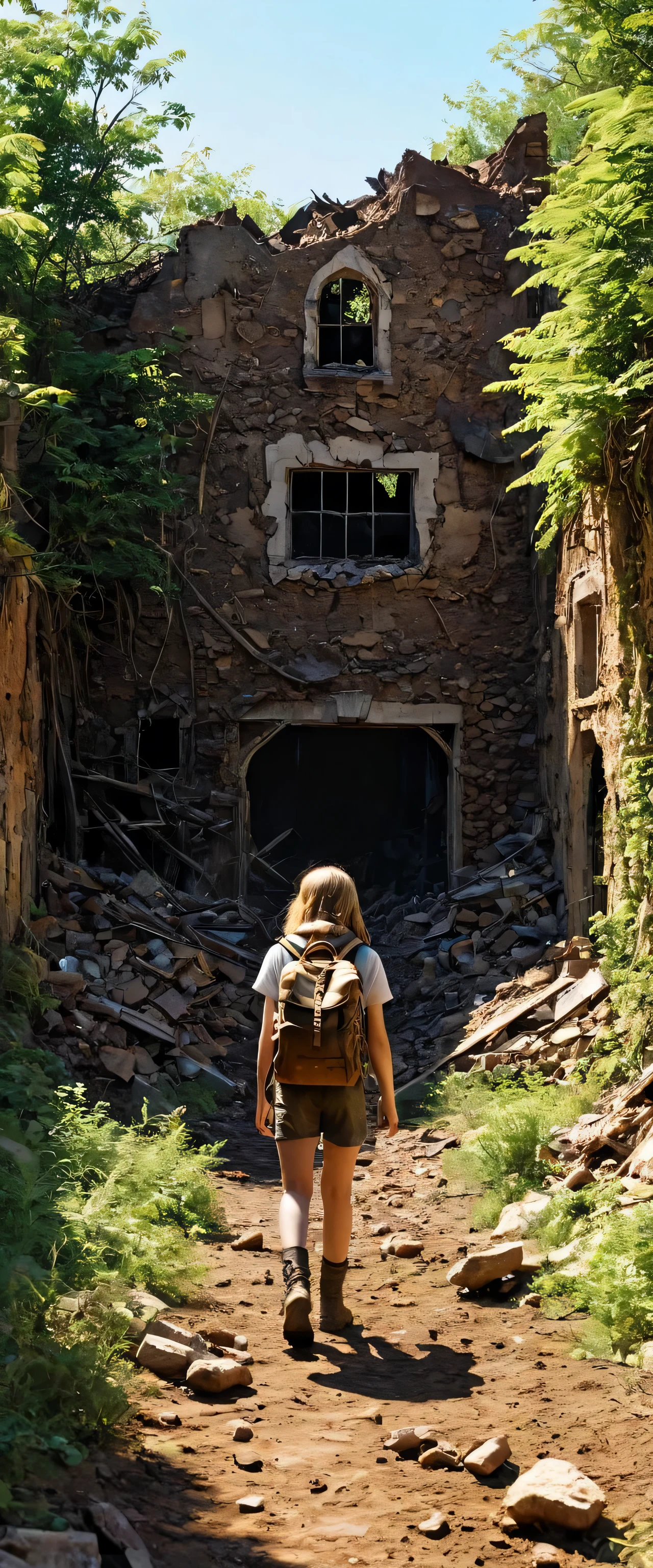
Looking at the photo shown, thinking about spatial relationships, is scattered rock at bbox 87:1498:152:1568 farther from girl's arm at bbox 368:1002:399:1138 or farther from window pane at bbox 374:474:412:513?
window pane at bbox 374:474:412:513

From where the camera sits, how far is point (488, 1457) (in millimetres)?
3379

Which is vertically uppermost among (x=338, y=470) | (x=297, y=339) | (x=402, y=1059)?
(x=297, y=339)

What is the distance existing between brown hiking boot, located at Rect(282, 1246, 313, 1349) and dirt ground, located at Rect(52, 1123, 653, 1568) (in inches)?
3.3

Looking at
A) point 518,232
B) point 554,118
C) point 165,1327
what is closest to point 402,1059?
point 165,1327

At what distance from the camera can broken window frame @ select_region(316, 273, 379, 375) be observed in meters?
13.0

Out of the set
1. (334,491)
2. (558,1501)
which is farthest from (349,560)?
(558,1501)

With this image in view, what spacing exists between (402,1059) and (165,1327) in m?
6.08

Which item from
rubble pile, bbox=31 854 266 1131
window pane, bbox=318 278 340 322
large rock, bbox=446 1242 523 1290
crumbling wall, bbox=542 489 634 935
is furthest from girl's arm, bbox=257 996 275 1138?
window pane, bbox=318 278 340 322

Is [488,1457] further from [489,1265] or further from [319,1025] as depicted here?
[489,1265]

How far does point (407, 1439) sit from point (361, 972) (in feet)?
5.08

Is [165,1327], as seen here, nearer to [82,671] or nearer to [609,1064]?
[609,1064]

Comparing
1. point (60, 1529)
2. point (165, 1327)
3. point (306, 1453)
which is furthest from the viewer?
point (165, 1327)

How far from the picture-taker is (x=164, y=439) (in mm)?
12141

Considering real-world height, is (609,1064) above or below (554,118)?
below
